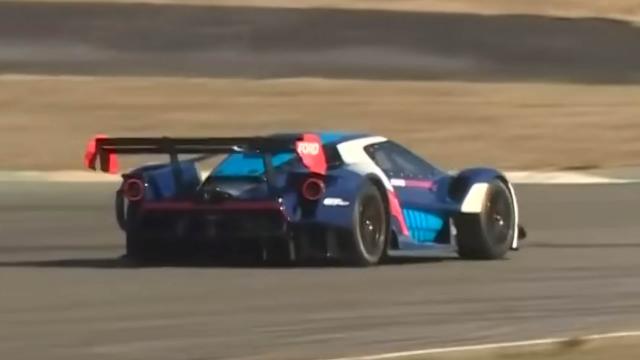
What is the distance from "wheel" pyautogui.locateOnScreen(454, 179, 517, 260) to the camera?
52.3 ft

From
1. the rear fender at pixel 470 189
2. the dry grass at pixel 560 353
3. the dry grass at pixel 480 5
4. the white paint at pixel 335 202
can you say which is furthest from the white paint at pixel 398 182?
the dry grass at pixel 480 5

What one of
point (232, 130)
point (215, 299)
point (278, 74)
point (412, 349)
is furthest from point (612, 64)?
point (412, 349)

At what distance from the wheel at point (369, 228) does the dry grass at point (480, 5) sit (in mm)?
25285

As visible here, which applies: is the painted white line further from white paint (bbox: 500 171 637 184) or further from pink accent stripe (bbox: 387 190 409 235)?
white paint (bbox: 500 171 637 184)

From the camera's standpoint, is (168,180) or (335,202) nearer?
(335,202)

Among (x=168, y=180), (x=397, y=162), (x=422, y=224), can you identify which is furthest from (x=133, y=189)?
(x=422, y=224)

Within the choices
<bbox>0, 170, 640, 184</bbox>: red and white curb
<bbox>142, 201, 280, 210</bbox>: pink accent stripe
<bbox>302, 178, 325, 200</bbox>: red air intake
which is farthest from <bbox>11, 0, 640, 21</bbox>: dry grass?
<bbox>302, 178, 325, 200</bbox>: red air intake

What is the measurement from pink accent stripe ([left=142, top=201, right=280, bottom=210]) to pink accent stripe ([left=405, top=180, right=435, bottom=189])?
1407mm

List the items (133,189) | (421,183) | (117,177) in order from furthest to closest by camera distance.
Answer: (117,177) < (421,183) < (133,189)

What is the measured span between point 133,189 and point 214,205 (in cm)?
69

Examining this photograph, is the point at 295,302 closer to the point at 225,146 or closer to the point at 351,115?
the point at 225,146

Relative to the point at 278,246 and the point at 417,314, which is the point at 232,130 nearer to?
the point at 278,246

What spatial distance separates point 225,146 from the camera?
1484 centimetres

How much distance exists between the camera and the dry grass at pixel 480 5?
40.8 meters
